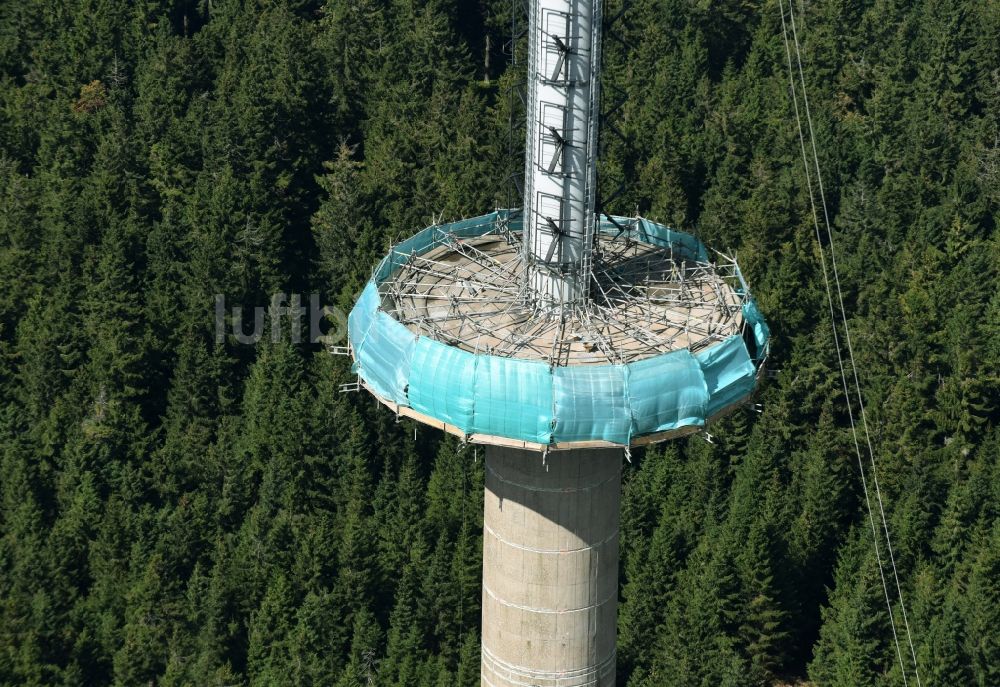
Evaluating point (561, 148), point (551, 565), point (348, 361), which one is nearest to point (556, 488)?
point (551, 565)

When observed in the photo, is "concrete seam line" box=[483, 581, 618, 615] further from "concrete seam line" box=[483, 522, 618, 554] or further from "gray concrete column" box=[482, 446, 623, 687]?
"concrete seam line" box=[483, 522, 618, 554]

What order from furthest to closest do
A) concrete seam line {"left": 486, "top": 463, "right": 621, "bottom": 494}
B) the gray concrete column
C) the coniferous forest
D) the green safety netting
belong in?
the coniferous forest, the gray concrete column, concrete seam line {"left": 486, "top": 463, "right": 621, "bottom": 494}, the green safety netting

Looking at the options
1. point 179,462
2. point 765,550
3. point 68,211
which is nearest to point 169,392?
point 179,462

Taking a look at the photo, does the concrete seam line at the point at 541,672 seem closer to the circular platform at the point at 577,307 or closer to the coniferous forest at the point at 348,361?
the circular platform at the point at 577,307

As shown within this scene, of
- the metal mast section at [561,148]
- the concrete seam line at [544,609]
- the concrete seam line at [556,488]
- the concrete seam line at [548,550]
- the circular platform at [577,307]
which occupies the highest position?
the metal mast section at [561,148]

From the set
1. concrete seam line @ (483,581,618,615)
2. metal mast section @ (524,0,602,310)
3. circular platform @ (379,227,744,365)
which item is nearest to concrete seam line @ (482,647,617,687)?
concrete seam line @ (483,581,618,615)

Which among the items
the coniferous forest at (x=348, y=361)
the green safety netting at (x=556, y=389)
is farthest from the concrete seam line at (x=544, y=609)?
the coniferous forest at (x=348, y=361)

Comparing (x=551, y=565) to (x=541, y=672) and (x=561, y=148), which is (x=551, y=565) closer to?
(x=541, y=672)
